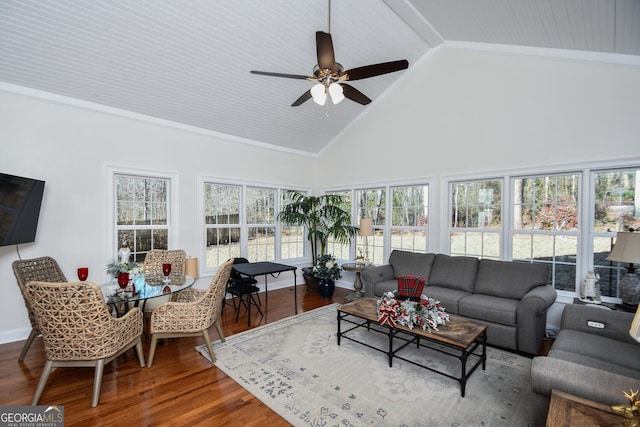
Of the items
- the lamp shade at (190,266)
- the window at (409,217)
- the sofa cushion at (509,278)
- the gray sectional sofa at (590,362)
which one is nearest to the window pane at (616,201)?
the sofa cushion at (509,278)

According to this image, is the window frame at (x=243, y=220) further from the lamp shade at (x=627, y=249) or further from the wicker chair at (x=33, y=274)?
the lamp shade at (x=627, y=249)

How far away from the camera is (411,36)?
4180mm

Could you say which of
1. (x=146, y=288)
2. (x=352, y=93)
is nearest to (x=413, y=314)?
(x=352, y=93)

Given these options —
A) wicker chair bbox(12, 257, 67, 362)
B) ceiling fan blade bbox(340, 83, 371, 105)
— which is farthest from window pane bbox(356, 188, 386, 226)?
wicker chair bbox(12, 257, 67, 362)

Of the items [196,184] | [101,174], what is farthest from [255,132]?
[101,174]

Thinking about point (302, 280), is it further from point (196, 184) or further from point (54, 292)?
point (54, 292)

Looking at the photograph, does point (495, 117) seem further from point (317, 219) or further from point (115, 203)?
point (115, 203)

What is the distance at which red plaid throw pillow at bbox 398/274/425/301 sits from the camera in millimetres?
3139

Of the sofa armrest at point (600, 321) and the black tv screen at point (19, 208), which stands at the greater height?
the black tv screen at point (19, 208)

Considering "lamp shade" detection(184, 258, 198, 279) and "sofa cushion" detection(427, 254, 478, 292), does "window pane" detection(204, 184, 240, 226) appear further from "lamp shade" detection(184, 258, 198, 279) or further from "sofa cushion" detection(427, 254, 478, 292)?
"sofa cushion" detection(427, 254, 478, 292)

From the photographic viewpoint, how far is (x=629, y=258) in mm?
2773

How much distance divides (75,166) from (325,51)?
350cm

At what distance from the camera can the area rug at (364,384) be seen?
214 cm

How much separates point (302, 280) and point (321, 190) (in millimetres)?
2048
